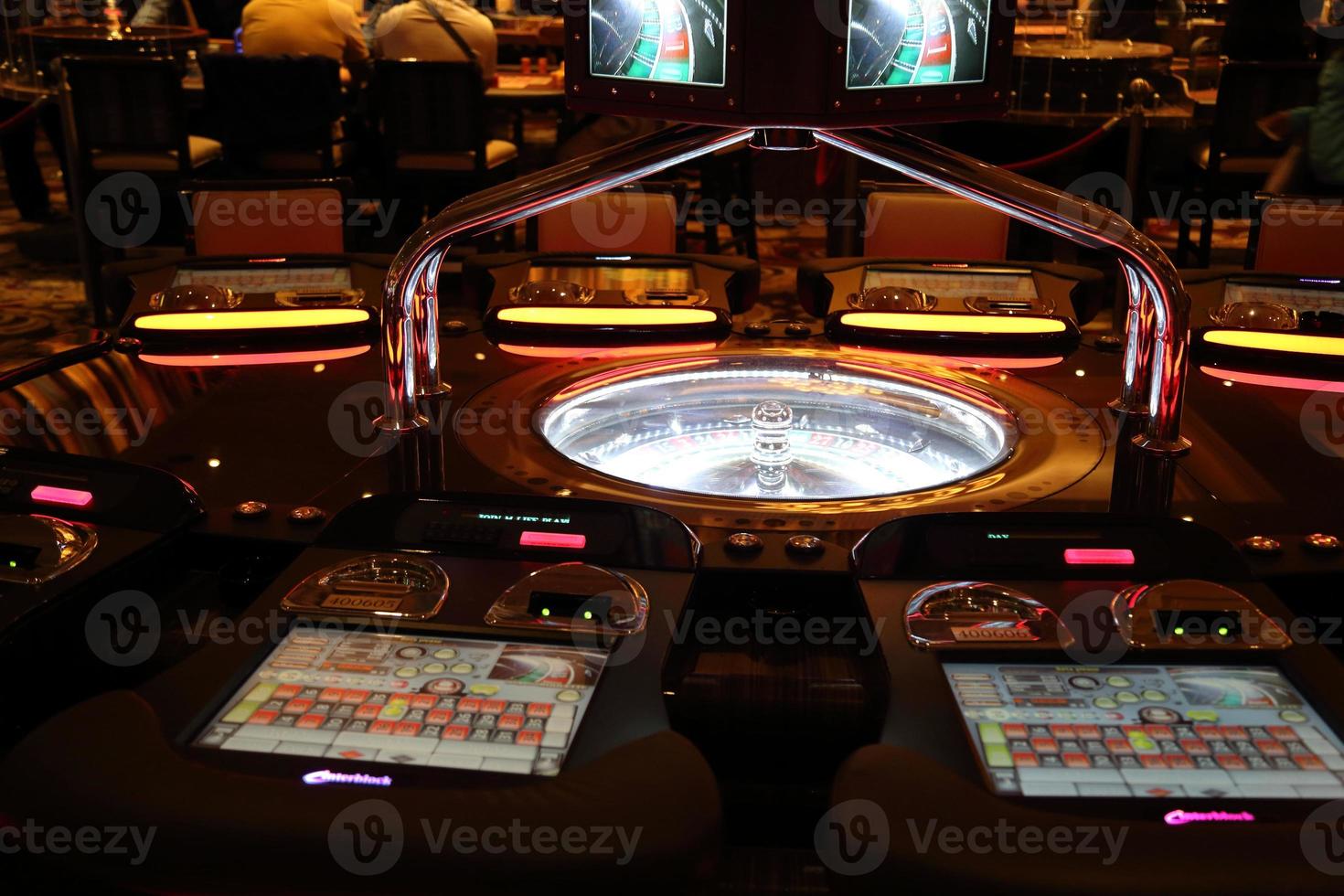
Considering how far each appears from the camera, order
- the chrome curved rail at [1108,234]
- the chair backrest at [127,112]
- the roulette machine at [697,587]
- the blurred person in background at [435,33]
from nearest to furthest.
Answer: the roulette machine at [697,587], the chrome curved rail at [1108,234], the chair backrest at [127,112], the blurred person in background at [435,33]

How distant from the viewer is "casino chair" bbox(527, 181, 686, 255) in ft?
9.96

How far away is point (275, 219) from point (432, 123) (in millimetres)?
2540

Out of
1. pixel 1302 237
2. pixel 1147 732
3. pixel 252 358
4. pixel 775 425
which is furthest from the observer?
pixel 1302 237

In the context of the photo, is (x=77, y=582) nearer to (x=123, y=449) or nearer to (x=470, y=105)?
(x=123, y=449)

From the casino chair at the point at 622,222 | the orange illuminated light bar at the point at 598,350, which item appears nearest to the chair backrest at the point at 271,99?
the casino chair at the point at 622,222

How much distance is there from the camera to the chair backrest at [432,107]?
5281 mm

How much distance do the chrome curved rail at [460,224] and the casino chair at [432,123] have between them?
3.73 m

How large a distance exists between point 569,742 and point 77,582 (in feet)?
1.78

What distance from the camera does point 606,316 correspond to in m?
2.18

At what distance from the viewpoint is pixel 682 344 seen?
211 cm

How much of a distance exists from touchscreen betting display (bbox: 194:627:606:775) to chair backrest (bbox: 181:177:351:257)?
1992mm

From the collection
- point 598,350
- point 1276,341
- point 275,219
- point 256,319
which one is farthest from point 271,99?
point 1276,341

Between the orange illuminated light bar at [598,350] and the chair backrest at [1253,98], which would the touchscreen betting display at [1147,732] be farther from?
the chair backrest at [1253,98]

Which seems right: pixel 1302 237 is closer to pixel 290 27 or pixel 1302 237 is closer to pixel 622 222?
pixel 622 222
